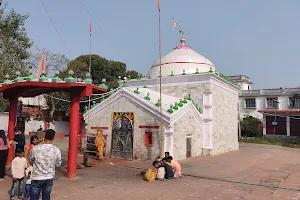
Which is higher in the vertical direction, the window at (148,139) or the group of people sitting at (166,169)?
the window at (148,139)

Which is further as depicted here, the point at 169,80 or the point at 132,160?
the point at 169,80

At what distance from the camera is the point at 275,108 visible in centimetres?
4047

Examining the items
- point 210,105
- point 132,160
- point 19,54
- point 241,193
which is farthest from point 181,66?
point 241,193

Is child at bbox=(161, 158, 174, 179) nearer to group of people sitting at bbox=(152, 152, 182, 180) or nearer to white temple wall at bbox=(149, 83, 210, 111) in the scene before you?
group of people sitting at bbox=(152, 152, 182, 180)

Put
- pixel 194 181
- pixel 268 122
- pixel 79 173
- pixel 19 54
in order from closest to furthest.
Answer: pixel 194 181 → pixel 79 173 → pixel 19 54 → pixel 268 122

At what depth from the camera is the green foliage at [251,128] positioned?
115ft

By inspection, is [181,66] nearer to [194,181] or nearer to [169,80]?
[169,80]

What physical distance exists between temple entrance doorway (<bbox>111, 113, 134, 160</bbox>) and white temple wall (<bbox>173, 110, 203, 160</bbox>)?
7.98 ft

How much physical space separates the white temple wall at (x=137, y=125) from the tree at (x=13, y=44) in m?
6.73

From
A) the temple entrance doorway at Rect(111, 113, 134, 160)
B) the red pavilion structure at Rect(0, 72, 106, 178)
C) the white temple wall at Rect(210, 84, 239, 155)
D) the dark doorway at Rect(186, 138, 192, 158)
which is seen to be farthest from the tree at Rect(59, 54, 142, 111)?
the red pavilion structure at Rect(0, 72, 106, 178)

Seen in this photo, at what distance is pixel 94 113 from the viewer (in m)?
15.7

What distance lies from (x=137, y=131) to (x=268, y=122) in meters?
26.2

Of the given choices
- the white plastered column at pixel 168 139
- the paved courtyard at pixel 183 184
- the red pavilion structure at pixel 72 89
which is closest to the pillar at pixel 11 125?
the red pavilion structure at pixel 72 89

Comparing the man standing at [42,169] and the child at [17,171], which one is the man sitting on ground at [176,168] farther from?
the man standing at [42,169]
